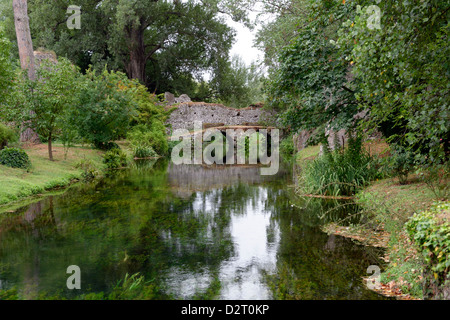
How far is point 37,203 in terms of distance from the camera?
10492 mm

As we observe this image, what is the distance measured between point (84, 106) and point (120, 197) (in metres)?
8.34

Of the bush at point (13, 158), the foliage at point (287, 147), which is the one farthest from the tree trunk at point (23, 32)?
the foliage at point (287, 147)

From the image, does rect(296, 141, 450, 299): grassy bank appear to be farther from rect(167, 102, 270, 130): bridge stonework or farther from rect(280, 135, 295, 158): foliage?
rect(167, 102, 270, 130): bridge stonework

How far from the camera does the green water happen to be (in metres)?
5.12

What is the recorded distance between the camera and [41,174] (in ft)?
43.4

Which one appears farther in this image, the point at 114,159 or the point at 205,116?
the point at 205,116

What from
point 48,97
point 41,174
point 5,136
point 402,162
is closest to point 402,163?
point 402,162

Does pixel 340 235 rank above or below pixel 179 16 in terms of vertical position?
below

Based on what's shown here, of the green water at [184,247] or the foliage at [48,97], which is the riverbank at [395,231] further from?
the foliage at [48,97]

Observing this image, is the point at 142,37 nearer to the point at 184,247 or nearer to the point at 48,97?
the point at 48,97

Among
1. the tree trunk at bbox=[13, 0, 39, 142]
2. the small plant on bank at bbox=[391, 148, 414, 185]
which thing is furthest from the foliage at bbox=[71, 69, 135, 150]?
the small plant on bank at bbox=[391, 148, 414, 185]

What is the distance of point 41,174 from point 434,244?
12.7m
